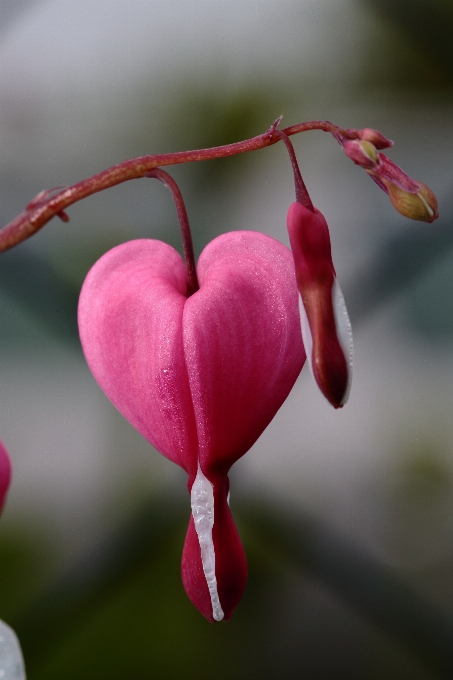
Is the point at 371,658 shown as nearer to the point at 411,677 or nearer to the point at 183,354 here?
the point at 411,677

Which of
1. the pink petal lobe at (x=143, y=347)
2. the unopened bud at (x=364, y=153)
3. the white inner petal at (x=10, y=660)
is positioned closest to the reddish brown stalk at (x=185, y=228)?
the pink petal lobe at (x=143, y=347)

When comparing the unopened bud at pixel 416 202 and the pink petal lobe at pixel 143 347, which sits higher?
the unopened bud at pixel 416 202

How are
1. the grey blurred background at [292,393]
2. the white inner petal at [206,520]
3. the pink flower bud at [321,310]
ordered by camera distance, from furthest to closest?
the grey blurred background at [292,393]
the white inner petal at [206,520]
the pink flower bud at [321,310]

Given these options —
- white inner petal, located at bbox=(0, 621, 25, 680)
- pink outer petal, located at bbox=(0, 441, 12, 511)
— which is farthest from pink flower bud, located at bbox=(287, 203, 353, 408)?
white inner petal, located at bbox=(0, 621, 25, 680)

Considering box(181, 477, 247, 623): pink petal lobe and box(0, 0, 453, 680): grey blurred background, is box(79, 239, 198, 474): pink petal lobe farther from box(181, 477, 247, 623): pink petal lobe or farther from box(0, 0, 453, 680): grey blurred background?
box(0, 0, 453, 680): grey blurred background

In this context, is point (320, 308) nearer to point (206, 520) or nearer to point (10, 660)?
point (206, 520)

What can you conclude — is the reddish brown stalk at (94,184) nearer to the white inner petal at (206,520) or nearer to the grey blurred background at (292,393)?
the white inner petal at (206,520)
